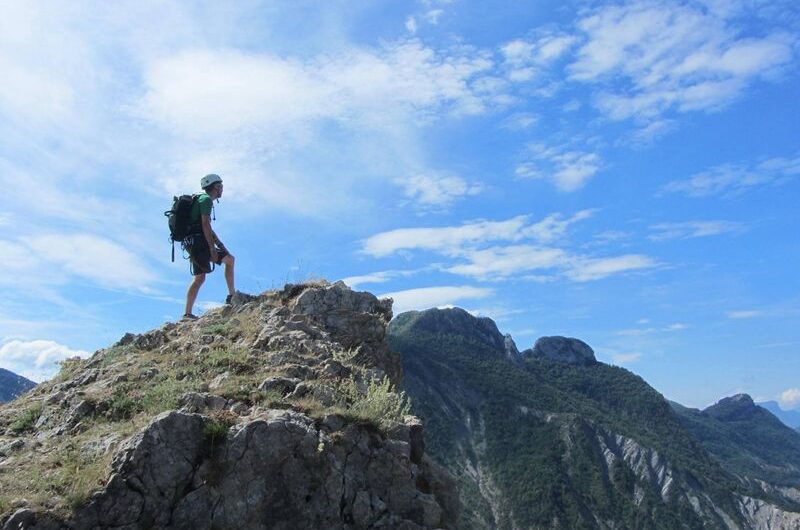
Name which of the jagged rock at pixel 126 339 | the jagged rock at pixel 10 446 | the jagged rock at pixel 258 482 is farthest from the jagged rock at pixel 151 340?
the jagged rock at pixel 258 482

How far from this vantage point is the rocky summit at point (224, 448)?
21.4 ft

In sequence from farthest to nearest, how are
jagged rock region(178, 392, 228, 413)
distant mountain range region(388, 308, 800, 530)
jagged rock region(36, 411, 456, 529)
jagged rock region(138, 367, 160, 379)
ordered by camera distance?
distant mountain range region(388, 308, 800, 530), jagged rock region(138, 367, 160, 379), jagged rock region(178, 392, 228, 413), jagged rock region(36, 411, 456, 529)

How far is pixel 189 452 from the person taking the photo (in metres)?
6.88

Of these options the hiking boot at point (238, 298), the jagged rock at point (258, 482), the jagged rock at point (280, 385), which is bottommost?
the jagged rock at point (258, 482)

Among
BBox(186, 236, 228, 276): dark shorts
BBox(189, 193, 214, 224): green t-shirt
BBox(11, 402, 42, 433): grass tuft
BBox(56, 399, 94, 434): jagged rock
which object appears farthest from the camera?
BBox(186, 236, 228, 276): dark shorts

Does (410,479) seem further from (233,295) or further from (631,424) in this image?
(631,424)

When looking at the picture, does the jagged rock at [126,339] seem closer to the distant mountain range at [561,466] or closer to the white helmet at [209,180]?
the white helmet at [209,180]

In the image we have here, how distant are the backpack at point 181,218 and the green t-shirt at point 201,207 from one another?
0.06m

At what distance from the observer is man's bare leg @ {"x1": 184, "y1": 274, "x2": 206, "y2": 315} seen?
12.1 metres

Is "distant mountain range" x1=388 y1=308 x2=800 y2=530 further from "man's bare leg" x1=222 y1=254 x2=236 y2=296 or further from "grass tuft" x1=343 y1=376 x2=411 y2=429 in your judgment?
"grass tuft" x1=343 y1=376 x2=411 y2=429

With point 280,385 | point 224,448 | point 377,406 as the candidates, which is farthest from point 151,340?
point 377,406

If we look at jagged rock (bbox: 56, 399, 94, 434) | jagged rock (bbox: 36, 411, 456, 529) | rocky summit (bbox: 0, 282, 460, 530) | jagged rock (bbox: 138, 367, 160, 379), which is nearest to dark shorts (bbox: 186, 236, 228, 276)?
rocky summit (bbox: 0, 282, 460, 530)

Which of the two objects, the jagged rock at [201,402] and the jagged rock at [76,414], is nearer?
the jagged rock at [201,402]

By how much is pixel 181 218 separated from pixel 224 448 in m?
5.83
